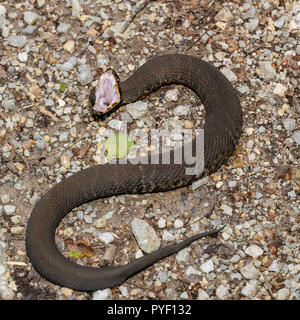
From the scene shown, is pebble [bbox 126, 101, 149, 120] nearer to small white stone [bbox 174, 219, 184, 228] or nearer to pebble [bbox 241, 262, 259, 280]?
small white stone [bbox 174, 219, 184, 228]

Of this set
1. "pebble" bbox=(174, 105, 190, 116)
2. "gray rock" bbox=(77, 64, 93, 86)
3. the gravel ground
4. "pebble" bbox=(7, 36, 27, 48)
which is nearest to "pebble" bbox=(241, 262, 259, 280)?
the gravel ground

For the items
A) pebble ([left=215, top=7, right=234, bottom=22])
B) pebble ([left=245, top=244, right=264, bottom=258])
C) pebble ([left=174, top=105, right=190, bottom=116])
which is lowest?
pebble ([left=245, top=244, right=264, bottom=258])

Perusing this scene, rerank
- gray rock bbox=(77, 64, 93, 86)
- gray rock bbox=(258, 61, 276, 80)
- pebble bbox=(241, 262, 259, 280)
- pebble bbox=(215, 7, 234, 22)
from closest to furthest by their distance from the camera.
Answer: pebble bbox=(241, 262, 259, 280), gray rock bbox=(77, 64, 93, 86), gray rock bbox=(258, 61, 276, 80), pebble bbox=(215, 7, 234, 22)

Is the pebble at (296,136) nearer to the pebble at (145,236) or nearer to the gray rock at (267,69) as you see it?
the gray rock at (267,69)

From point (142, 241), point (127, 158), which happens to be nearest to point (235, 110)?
point (127, 158)

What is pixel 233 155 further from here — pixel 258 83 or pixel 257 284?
pixel 257 284

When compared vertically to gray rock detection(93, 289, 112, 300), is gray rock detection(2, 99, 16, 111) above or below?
above
